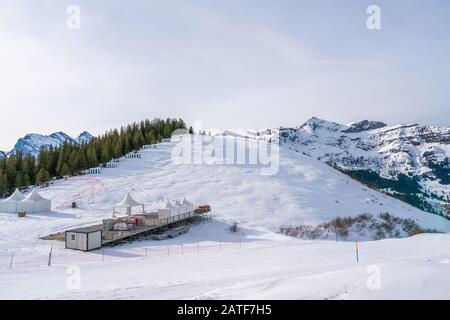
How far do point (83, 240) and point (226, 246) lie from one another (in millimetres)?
11503

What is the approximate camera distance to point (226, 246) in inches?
1240

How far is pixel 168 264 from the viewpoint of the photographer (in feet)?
74.5

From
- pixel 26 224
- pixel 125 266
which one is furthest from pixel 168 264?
pixel 26 224

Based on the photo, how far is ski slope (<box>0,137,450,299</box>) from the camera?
14.0 meters

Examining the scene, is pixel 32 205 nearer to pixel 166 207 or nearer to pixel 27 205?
pixel 27 205

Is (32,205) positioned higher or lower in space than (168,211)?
higher

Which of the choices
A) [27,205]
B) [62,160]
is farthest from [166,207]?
[62,160]

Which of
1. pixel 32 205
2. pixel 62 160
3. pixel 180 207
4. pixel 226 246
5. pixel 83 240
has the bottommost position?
pixel 226 246

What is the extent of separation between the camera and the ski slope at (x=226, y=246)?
14.0 metres

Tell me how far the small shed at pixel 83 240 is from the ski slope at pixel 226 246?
0.91 metres

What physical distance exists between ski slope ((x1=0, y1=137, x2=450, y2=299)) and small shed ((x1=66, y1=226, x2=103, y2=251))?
0.91m

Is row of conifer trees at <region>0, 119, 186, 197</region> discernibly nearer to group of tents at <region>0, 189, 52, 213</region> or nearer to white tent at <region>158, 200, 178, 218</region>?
group of tents at <region>0, 189, 52, 213</region>

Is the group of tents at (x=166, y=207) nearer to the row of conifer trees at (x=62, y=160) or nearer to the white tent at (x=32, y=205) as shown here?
the white tent at (x=32, y=205)

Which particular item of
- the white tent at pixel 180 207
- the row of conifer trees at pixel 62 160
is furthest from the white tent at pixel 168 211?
the row of conifer trees at pixel 62 160
